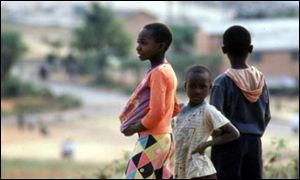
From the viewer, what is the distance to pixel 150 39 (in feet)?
12.2

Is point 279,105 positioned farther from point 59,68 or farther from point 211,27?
point 59,68

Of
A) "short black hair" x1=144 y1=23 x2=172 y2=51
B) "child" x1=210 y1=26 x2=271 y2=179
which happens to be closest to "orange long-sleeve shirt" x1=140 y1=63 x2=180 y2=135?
"short black hair" x1=144 y1=23 x2=172 y2=51

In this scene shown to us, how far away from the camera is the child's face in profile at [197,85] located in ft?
12.2

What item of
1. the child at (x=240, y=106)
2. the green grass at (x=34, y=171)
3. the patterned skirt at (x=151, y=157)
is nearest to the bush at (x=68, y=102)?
the green grass at (x=34, y=171)

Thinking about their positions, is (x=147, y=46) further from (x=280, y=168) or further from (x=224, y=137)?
(x=280, y=168)

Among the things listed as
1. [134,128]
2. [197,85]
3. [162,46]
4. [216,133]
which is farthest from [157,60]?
[216,133]

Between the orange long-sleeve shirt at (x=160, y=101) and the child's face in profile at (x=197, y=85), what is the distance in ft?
0.26

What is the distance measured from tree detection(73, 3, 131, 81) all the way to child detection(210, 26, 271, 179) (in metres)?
38.5

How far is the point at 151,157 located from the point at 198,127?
27 centimetres

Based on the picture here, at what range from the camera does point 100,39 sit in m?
43.7

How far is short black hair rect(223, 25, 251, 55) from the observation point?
3.94 meters

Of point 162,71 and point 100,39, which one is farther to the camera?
point 100,39

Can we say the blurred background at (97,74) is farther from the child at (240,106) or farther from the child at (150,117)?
the child at (150,117)

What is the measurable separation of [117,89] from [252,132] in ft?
127
